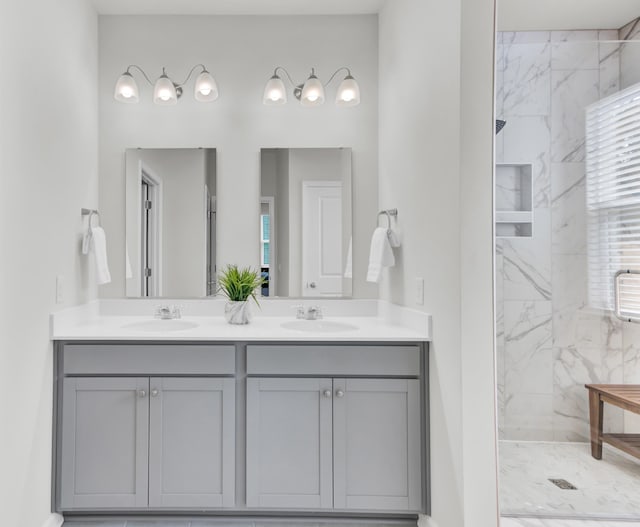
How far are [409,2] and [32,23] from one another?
1674mm

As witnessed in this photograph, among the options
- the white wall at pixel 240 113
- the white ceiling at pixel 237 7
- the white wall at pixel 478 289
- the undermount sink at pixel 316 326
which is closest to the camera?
the white wall at pixel 478 289

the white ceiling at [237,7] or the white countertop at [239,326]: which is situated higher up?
the white ceiling at [237,7]

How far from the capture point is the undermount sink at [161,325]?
225 cm

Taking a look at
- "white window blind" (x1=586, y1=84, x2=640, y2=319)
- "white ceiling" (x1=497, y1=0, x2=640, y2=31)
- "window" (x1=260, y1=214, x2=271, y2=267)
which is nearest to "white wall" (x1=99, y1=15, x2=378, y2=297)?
"window" (x1=260, y1=214, x2=271, y2=267)

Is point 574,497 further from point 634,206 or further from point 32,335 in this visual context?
point 32,335

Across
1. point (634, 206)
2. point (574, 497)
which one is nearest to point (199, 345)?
point (574, 497)

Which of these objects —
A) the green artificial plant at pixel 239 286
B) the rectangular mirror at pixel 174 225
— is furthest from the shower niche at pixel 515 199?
the rectangular mirror at pixel 174 225

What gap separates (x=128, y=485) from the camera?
1.87m

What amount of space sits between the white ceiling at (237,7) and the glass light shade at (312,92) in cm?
41

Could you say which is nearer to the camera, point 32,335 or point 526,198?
point 32,335

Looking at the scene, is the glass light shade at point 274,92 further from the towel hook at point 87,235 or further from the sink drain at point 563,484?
the sink drain at point 563,484

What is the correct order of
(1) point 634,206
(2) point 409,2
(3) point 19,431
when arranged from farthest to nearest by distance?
(2) point 409,2 → (1) point 634,206 → (3) point 19,431

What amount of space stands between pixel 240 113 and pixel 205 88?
0.24 m

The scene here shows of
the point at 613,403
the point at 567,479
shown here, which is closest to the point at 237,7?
the point at 613,403
